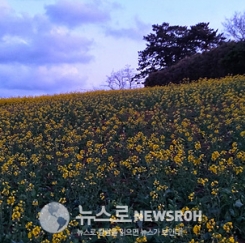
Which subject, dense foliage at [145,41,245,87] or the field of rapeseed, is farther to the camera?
dense foliage at [145,41,245,87]

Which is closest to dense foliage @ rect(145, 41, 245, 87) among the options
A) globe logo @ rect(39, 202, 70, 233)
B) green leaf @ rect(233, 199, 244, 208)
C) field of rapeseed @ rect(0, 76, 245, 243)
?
field of rapeseed @ rect(0, 76, 245, 243)

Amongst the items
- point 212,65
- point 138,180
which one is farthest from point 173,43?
point 138,180

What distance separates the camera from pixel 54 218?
4.80m

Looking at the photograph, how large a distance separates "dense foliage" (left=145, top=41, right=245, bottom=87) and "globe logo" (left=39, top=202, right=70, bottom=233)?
60.0ft

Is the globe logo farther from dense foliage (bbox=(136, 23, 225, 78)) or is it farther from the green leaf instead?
dense foliage (bbox=(136, 23, 225, 78))

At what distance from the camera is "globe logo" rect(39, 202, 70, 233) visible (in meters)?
4.61

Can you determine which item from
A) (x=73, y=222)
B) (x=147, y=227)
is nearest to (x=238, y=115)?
(x=147, y=227)

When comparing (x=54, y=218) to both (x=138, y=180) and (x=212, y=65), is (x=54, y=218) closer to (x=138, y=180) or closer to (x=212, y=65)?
(x=138, y=180)

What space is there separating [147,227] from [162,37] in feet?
137

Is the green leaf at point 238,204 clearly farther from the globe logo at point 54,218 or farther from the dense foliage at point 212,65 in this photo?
the dense foliage at point 212,65

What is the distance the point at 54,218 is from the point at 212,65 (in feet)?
66.5

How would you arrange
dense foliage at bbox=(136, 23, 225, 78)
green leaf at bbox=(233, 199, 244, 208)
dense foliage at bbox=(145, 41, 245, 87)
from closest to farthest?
green leaf at bbox=(233, 199, 244, 208) < dense foliage at bbox=(145, 41, 245, 87) < dense foliage at bbox=(136, 23, 225, 78)

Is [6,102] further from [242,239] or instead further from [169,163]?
[242,239]

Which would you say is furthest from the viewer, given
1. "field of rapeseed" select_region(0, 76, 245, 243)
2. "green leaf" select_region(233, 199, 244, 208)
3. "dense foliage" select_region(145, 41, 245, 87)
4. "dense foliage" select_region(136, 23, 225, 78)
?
"dense foliage" select_region(136, 23, 225, 78)
